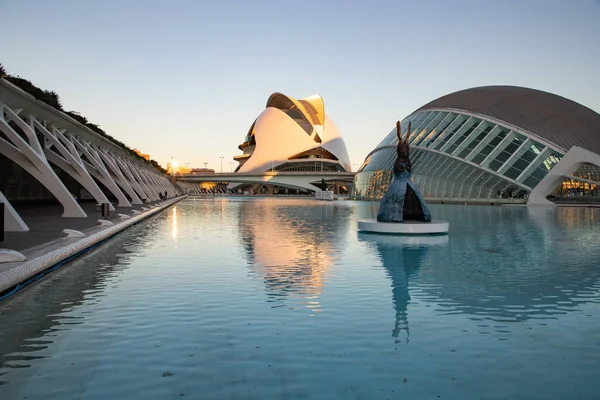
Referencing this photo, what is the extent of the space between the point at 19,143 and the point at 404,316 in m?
13.6

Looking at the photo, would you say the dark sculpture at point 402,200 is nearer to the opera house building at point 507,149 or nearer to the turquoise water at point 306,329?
the turquoise water at point 306,329

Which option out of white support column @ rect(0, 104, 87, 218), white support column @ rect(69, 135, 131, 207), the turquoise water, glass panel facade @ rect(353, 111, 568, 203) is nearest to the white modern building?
glass panel facade @ rect(353, 111, 568, 203)

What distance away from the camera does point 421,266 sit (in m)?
10.7

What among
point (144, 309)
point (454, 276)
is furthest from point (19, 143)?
point (454, 276)

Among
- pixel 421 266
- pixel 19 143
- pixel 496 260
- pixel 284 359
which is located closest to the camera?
pixel 284 359

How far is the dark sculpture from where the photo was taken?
19094mm

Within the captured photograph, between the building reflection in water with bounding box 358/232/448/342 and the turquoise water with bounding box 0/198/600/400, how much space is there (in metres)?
0.05

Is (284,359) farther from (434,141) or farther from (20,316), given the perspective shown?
(434,141)

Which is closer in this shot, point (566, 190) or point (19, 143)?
point (19, 143)

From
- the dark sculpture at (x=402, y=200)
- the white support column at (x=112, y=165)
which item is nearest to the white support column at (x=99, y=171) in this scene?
the white support column at (x=112, y=165)

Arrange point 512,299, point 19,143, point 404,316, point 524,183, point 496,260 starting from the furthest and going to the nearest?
point 524,183, point 19,143, point 496,260, point 512,299, point 404,316

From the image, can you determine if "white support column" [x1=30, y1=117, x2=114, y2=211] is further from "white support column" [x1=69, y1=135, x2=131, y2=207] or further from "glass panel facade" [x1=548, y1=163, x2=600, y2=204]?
"glass panel facade" [x1=548, y1=163, x2=600, y2=204]

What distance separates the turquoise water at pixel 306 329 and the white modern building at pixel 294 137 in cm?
10634

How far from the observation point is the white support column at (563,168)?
146 feet
